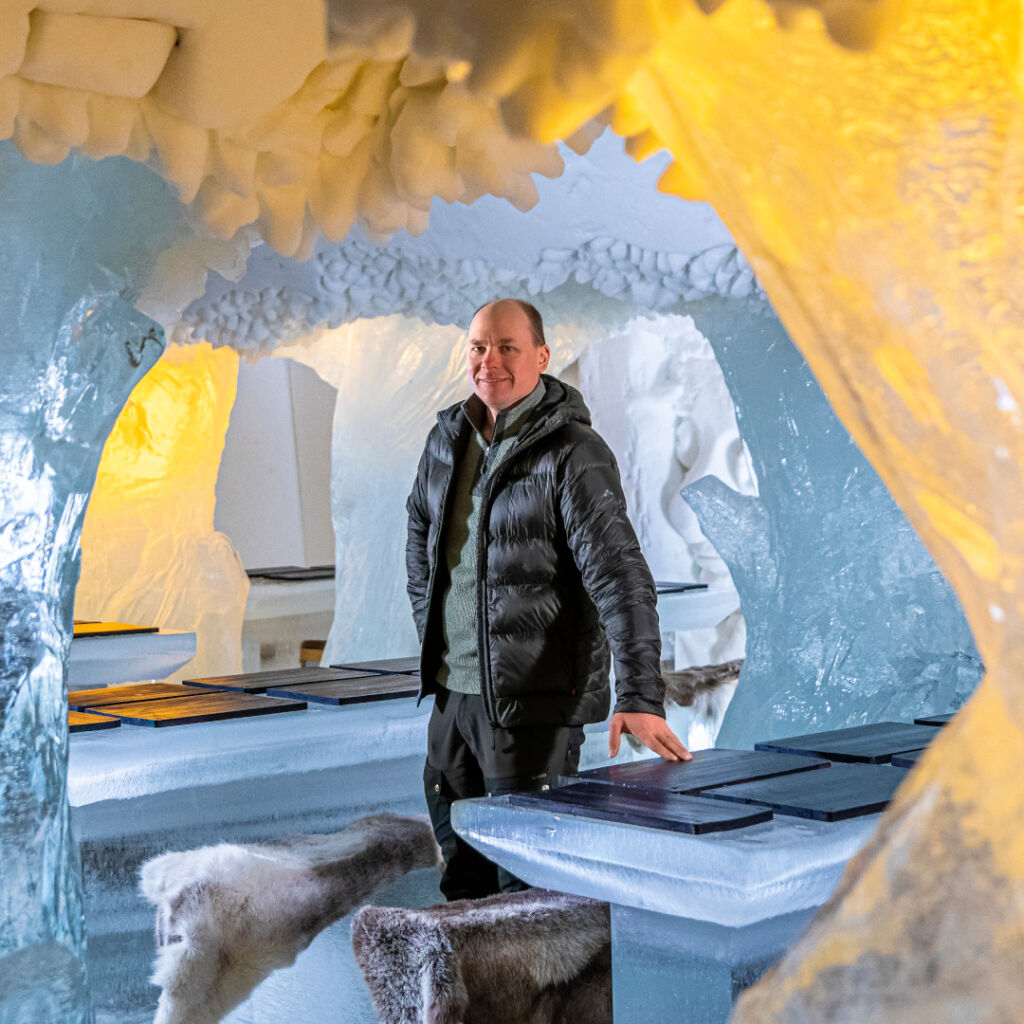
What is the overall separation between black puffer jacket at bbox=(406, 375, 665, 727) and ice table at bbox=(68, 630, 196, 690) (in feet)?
7.96

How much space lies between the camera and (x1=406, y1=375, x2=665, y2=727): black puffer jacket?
210 cm

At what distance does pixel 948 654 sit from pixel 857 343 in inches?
93.3

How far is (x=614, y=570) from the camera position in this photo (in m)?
2.07

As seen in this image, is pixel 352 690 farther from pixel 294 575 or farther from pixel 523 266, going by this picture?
pixel 294 575

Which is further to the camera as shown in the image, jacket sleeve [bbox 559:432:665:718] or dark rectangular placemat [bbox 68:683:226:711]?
dark rectangular placemat [bbox 68:683:226:711]

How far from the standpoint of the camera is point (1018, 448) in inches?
32.2

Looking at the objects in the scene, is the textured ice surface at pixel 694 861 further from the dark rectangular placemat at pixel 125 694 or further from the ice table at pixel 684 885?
the dark rectangular placemat at pixel 125 694

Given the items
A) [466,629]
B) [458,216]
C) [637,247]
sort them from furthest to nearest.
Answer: [458,216], [637,247], [466,629]

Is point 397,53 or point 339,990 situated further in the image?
point 339,990

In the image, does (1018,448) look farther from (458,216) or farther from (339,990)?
(458,216)

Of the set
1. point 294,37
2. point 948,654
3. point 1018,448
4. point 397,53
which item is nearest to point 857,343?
point 1018,448

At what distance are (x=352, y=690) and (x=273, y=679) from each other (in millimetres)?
322

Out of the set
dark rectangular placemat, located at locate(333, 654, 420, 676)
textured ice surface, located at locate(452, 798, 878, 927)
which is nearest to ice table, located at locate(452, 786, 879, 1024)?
textured ice surface, located at locate(452, 798, 878, 927)

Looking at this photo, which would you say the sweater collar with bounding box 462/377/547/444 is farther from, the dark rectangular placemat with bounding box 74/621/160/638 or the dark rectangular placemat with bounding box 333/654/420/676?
the dark rectangular placemat with bounding box 74/621/160/638
